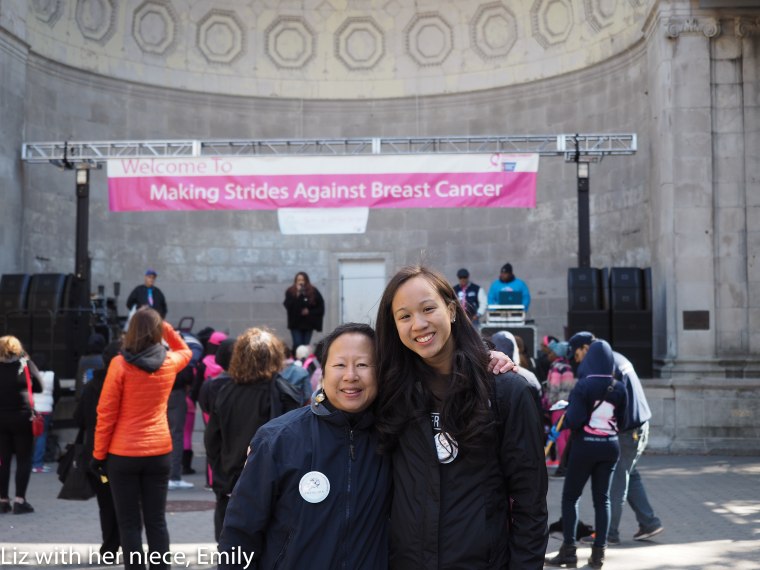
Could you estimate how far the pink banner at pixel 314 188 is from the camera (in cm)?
1394

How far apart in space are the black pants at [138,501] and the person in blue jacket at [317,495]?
9.43 feet

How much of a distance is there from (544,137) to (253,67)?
837cm

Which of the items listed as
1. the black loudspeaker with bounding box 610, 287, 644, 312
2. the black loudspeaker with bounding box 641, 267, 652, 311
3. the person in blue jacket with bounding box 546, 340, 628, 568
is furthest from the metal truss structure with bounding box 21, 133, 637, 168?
the person in blue jacket with bounding box 546, 340, 628, 568

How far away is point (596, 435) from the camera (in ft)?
21.1

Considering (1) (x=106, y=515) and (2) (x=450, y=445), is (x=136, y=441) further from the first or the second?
(2) (x=450, y=445)

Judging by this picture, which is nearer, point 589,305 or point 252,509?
point 252,509

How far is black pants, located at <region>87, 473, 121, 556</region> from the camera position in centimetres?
589

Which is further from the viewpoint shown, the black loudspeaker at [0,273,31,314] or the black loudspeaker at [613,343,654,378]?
the black loudspeaker at [0,273,31,314]

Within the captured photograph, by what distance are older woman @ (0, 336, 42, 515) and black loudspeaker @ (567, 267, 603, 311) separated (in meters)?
8.20

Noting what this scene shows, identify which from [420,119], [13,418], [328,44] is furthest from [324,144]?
[13,418]

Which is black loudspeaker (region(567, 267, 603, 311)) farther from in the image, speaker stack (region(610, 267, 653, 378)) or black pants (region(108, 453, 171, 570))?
black pants (region(108, 453, 171, 570))

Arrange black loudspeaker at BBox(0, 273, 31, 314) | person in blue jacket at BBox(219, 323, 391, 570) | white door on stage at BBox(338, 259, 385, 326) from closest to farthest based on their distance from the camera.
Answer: person in blue jacket at BBox(219, 323, 391, 570) → black loudspeaker at BBox(0, 273, 31, 314) → white door on stage at BBox(338, 259, 385, 326)

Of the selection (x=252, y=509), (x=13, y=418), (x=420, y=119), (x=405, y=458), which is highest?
(x=420, y=119)

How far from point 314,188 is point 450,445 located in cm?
1165
